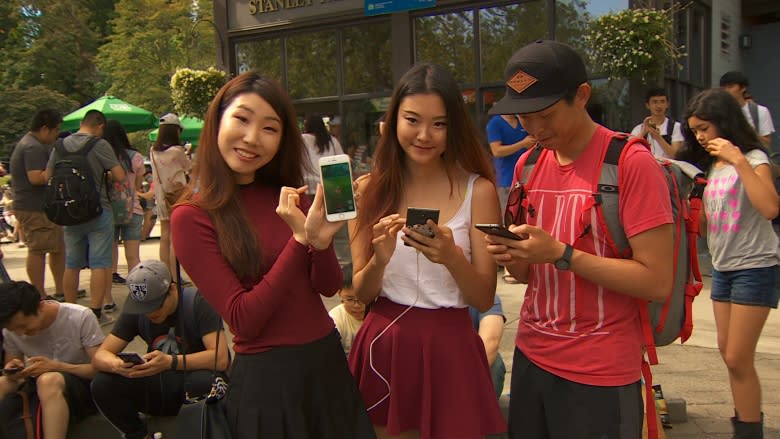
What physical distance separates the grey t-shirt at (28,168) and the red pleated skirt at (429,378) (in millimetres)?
5551

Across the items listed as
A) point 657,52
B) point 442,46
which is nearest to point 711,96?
point 657,52

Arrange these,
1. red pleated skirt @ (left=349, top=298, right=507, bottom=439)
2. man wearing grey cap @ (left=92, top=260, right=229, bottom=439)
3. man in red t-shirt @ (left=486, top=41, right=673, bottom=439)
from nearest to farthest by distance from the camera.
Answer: man in red t-shirt @ (left=486, top=41, right=673, bottom=439), red pleated skirt @ (left=349, top=298, right=507, bottom=439), man wearing grey cap @ (left=92, top=260, right=229, bottom=439)

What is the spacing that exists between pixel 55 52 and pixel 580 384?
40.2 meters

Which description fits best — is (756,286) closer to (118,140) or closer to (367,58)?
(118,140)

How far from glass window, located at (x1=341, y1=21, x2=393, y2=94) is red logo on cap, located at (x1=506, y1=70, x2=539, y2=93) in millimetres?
8664

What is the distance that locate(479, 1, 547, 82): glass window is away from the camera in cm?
922

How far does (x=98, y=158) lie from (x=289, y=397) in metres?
4.86

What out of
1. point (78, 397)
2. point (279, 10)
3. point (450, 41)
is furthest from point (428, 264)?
point (279, 10)

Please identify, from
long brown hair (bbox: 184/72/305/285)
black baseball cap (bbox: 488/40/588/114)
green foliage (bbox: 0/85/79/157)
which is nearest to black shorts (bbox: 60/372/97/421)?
long brown hair (bbox: 184/72/305/285)

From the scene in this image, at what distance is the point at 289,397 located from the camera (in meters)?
1.96

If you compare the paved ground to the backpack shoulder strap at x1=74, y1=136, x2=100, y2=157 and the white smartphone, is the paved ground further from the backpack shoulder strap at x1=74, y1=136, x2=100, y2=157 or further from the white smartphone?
the white smartphone

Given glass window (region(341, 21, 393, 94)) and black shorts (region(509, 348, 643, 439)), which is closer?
black shorts (region(509, 348, 643, 439))

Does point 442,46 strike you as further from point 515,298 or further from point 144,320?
point 144,320

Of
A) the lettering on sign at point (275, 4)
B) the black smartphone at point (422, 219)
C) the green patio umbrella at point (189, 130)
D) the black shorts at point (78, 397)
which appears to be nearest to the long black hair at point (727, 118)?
the black smartphone at point (422, 219)
